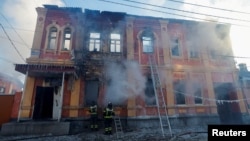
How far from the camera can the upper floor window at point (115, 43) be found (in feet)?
42.0

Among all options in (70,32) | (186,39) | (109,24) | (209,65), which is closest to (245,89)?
(209,65)

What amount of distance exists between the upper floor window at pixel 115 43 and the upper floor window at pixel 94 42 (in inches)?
40.5

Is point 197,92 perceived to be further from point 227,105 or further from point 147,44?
point 147,44

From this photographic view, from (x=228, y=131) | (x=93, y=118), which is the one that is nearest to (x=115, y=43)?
(x=93, y=118)

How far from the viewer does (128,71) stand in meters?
11.9

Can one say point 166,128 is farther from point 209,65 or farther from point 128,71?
point 209,65

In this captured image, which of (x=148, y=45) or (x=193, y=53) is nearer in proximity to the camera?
(x=148, y=45)

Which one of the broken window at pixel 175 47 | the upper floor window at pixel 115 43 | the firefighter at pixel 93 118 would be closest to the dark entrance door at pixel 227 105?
the broken window at pixel 175 47

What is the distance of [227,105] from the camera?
13.4 m

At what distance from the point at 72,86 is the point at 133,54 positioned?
5.13 meters

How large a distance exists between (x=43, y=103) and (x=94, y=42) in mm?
5797

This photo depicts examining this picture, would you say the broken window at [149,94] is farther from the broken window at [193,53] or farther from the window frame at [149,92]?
the broken window at [193,53]

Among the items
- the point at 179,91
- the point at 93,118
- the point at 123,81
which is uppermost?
the point at 123,81

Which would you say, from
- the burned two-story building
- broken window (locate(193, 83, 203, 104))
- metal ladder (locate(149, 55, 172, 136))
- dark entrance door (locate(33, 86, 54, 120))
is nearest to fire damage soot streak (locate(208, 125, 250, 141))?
the burned two-story building
